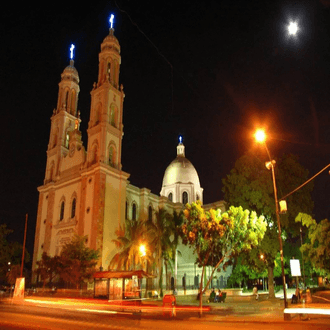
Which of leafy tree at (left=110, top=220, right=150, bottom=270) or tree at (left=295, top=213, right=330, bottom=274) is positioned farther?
leafy tree at (left=110, top=220, right=150, bottom=270)

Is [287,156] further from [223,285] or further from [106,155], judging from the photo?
[223,285]

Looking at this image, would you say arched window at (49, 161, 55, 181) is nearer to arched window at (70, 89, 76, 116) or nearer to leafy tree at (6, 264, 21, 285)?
arched window at (70, 89, 76, 116)

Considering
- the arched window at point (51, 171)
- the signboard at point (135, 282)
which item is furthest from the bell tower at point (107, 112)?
the signboard at point (135, 282)

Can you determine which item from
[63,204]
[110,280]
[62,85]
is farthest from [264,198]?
[62,85]

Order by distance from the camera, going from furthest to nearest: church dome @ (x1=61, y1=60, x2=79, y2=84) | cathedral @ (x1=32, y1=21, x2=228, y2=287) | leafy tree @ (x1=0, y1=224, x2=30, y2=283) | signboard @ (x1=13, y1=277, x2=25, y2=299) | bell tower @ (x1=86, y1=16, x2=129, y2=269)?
church dome @ (x1=61, y1=60, x2=79, y2=84) < leafy tree @ (x1=0, y1=224, x2=30, y2=283) < cathedral @ (x1=32, y1=21, x2=228, y2=287) < bell tower @ (x1=86, y1=16, x2=129, y2=269) < signboard @ (x1=13, y1=277, x2=25, y2=299)

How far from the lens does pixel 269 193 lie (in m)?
31.9

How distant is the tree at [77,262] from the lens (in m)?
33.4

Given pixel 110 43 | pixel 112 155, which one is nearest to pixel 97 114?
pixel 112 155

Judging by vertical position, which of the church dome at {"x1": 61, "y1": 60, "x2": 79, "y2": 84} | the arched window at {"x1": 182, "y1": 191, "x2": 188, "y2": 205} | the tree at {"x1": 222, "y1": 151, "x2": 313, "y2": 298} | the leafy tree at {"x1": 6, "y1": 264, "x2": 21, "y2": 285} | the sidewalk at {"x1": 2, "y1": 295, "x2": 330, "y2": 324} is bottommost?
the sidewalk at {"x1": 2, "y1": 295, "x2": 330, "y2": 324}

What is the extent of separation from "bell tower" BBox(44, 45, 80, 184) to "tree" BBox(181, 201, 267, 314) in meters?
28.8

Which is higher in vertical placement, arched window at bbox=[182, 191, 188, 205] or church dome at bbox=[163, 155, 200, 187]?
church dome at bbox=[163, 155, 200, 187]

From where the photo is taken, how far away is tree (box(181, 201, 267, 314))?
955 inches

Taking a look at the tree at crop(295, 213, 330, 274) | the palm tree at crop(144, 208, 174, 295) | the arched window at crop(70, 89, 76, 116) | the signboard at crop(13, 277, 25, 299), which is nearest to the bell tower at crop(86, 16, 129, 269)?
the palm tree at crop(144, 208, 174, 295)

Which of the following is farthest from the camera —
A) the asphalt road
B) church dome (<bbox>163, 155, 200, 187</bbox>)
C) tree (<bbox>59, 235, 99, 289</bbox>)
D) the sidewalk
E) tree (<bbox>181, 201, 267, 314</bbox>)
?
church dome (<bbox>163, 155, 200, 187</bbox>)
